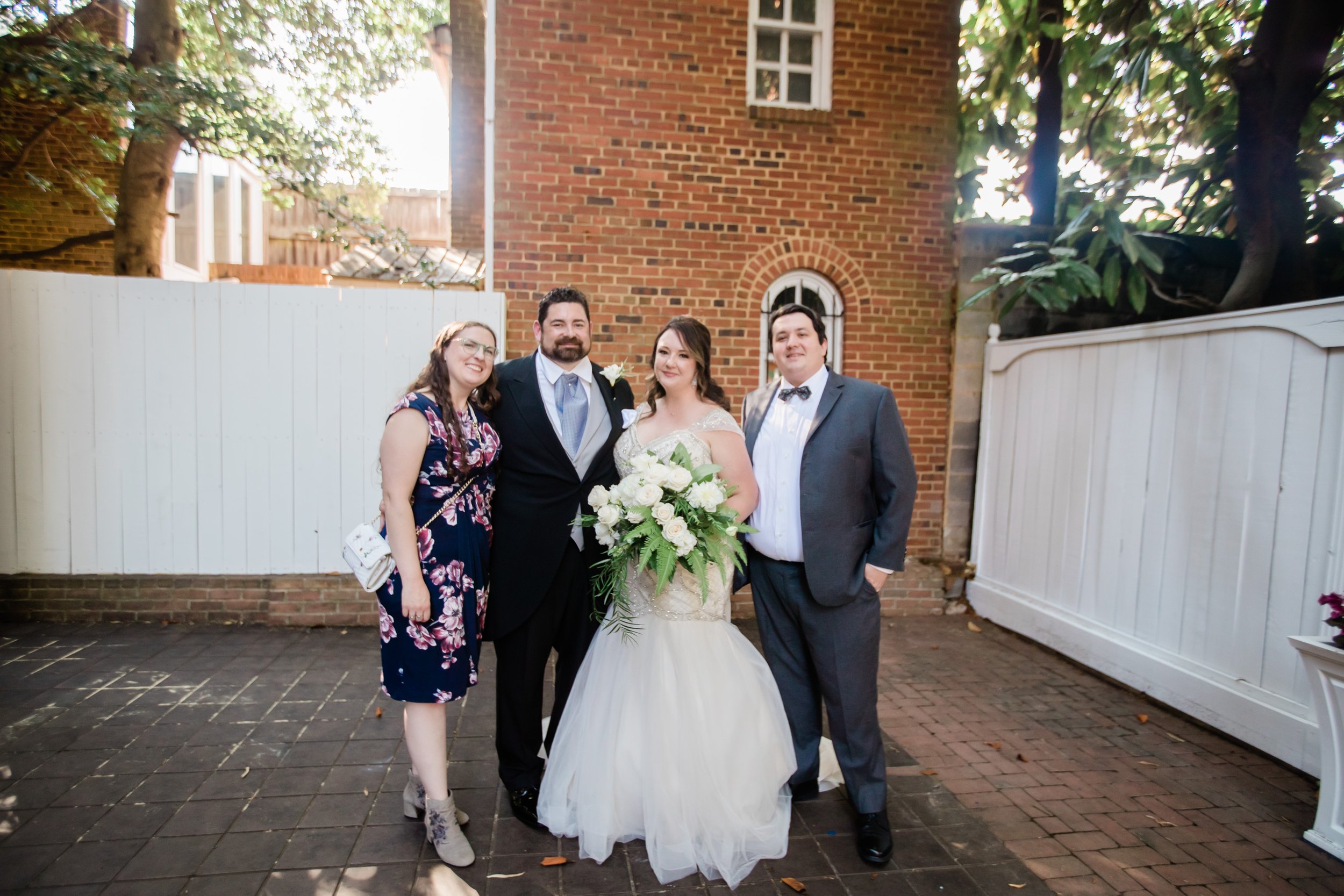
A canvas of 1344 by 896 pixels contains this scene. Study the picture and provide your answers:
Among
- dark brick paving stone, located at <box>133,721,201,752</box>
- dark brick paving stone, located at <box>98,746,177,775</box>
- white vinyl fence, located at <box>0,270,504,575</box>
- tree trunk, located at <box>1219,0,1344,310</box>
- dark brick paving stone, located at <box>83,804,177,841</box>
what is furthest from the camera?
white vinyl fence, located at <box>0,270,504,575</box>

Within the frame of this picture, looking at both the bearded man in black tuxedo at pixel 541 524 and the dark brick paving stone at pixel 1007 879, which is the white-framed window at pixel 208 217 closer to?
the bearded man in black tuxedo at pixel 541 524

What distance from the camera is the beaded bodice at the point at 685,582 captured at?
10.0 ft

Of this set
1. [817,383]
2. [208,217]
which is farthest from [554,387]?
[208,217]

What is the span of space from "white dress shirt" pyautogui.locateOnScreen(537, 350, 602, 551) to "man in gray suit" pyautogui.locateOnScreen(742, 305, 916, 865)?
76 cm

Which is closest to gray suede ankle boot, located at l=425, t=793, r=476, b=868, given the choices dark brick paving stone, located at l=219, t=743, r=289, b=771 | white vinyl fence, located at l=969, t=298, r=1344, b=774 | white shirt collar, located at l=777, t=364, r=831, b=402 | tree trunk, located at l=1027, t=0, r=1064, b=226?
dark brick paving stone, located at l=219, t=743, r=289, b=771

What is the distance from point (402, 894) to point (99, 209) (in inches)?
386

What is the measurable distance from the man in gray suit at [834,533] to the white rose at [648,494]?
68cm

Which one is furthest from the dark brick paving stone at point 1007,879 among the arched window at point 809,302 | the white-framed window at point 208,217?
the white-framed window at point 208,217

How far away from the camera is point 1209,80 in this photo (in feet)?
20.5

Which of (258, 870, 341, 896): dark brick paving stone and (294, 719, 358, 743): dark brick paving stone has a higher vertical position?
(258, 870, 341, 896): dark brick paving stone

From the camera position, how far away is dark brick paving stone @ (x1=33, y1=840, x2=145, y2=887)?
264 cm

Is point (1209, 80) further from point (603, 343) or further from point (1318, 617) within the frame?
point (603, 343)

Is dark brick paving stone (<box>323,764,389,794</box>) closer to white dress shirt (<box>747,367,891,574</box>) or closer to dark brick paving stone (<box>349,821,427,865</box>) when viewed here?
dark brick paving stone (<box>349,821,427,865</box>)

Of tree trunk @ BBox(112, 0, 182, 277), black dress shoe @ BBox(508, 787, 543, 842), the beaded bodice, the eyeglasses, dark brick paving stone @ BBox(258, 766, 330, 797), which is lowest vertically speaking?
dark brick paving stone @ BBox(258, 766, 330, 797)
